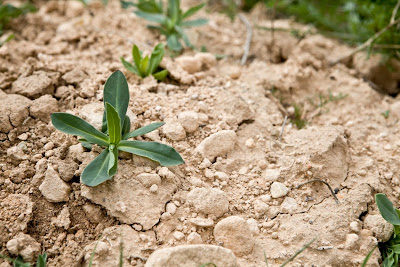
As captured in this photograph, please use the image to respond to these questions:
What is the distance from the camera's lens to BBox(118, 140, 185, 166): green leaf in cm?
203

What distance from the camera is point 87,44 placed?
3.06 metres

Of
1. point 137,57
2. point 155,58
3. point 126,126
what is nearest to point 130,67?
point 137,57

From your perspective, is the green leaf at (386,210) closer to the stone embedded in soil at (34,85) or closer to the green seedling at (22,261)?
the green seedling at (22,261)

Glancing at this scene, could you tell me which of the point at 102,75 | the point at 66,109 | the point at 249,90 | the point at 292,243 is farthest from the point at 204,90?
the point at 292,243

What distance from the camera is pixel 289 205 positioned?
213cm

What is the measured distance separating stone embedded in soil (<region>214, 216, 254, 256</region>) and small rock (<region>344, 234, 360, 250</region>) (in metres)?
0.54

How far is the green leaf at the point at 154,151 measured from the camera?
2.03 meters

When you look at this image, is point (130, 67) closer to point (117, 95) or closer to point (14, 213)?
point (117, 95)

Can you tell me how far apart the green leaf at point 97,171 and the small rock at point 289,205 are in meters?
1.03

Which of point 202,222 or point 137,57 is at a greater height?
point 137,57

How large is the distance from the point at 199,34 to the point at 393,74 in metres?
1.87

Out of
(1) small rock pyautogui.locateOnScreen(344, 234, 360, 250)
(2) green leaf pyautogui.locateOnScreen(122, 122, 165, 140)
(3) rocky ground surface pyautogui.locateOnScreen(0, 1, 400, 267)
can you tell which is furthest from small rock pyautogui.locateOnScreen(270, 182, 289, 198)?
(2) green leaf pyautogui.locateOnScreen(122, 122, 165, 140)

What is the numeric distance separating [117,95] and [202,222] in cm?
92

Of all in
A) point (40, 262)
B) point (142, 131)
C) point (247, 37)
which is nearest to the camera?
point (40, 262)
